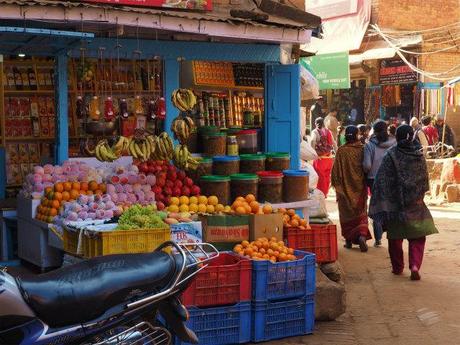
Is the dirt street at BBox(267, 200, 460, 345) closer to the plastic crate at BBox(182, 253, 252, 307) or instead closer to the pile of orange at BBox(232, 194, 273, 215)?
the plastic crate at BBox(182, 253, 252, 307)

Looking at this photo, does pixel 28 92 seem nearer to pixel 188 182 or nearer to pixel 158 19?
pixel 158 19

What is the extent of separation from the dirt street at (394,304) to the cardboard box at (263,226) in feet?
3.07

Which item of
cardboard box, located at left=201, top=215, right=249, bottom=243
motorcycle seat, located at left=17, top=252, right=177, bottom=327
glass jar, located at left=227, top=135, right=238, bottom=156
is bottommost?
cardboard box, located at left=201, top=215, right=249, bottom=243

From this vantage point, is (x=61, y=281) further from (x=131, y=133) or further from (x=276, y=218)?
(x=131, y=133)

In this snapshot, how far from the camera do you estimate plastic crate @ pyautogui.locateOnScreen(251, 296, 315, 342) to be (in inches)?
252

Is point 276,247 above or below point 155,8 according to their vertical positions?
below

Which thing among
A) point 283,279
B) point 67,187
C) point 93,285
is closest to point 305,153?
point 67,187

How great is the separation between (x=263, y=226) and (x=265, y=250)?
1.48 feet

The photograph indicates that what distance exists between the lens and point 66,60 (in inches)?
347

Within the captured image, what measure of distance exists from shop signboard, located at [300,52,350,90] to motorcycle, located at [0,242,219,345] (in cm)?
1658

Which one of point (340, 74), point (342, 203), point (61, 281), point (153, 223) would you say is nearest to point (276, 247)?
point (153, 223)

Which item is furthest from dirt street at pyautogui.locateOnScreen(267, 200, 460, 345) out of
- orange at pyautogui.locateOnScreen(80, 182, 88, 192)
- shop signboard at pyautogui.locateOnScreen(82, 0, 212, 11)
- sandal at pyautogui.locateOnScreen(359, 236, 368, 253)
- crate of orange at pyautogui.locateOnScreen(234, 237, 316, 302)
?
shop signboard at pyautogui.locateOnScreen(82, 0, 212, 11)

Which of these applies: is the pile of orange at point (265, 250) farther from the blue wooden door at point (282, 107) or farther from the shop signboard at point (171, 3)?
the blue wooden door at point (282, 107)

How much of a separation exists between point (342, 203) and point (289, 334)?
4.45 metres
